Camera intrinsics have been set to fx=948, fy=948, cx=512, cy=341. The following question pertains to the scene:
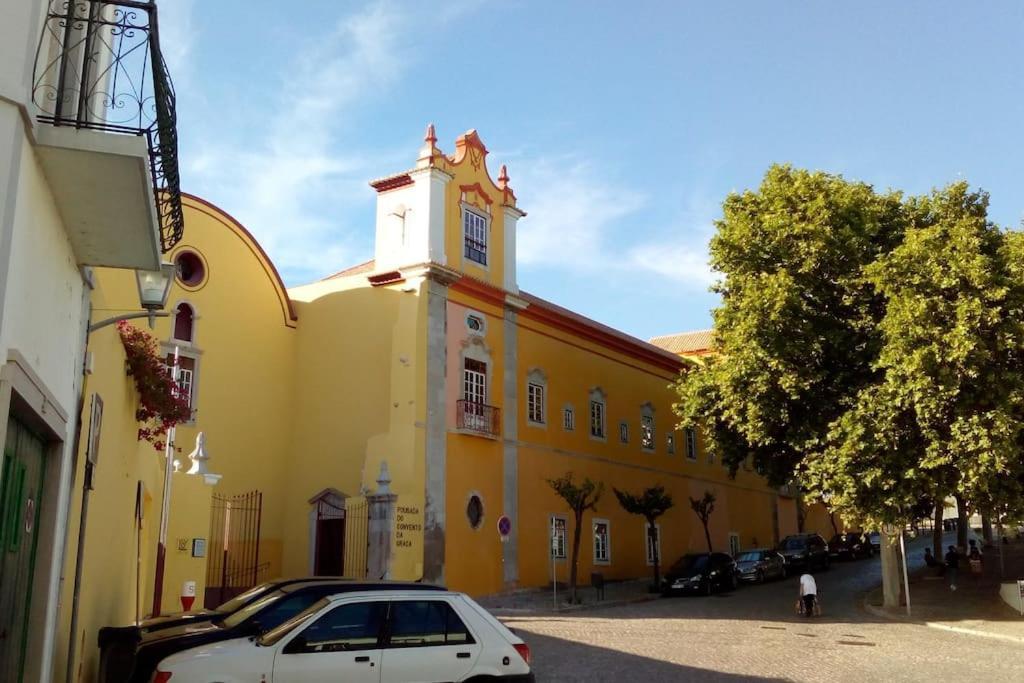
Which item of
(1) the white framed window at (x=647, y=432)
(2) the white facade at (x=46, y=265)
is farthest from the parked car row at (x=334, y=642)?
(1) the white framed window at (x=647, y=432)

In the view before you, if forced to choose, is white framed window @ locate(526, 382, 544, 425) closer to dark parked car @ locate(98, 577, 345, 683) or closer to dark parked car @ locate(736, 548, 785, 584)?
dark parked car @ locate(736, 548, 785, 584)

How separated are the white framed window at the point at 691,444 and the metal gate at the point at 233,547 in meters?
18.2

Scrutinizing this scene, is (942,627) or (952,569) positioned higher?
(952,569)

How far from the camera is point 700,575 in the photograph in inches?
1128

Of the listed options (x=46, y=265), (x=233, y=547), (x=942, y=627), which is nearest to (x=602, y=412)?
(x=233, y=547)

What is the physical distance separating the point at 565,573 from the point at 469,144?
1330cm

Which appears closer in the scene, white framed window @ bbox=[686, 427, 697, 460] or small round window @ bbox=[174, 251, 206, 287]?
small round window @ bbox=[174, 251, 206, 287]

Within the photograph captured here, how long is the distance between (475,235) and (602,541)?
1092 centimetres

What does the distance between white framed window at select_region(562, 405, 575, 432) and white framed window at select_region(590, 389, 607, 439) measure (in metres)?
1.20

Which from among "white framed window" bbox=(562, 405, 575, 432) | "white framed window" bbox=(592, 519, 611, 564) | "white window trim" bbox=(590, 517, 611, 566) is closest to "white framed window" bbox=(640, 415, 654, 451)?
"white window trim" bbox=(590, 517, 611, 566)

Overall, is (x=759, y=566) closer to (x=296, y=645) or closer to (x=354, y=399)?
(x=354, y=399)

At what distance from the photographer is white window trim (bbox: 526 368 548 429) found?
95.4 feet

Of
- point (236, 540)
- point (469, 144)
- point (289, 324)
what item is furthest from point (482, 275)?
point (236, 540)

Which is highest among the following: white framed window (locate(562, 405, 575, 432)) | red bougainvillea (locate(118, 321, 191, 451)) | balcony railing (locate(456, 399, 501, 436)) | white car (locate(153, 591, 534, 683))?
white framed window (locate(562, 405, 575, 432))
